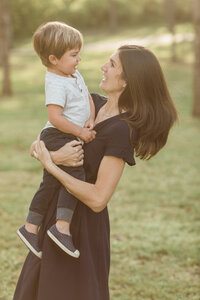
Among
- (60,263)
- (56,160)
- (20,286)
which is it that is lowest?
(20,286)

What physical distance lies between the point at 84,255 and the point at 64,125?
0.77 m

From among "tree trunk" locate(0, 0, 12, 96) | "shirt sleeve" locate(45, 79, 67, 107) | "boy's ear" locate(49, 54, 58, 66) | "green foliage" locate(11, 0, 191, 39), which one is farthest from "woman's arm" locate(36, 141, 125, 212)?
"green foliage" locate(11, 0, 191, 39)

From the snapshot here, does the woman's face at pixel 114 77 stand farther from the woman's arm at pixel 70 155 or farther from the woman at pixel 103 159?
the woman's arm at pixel 70 155

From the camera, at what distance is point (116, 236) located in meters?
6.60

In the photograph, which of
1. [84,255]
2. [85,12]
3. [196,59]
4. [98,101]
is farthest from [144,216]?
[85,12]

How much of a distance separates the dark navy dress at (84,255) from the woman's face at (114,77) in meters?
0.17

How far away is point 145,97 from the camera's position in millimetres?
2861

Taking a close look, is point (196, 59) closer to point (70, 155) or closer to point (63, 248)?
point (70, 155)

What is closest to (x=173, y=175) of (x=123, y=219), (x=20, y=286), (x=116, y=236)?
(x=123, y=219)

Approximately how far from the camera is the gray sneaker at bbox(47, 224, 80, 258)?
283cm

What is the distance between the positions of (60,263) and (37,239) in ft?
0.73

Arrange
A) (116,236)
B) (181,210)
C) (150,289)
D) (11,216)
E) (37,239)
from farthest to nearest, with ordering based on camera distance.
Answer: (181,210), (11,216), (116,236), (150,289), (37,239)

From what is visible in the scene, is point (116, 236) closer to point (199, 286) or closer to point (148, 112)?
point (199, 286)

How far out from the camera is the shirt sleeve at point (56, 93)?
2.90 meters
